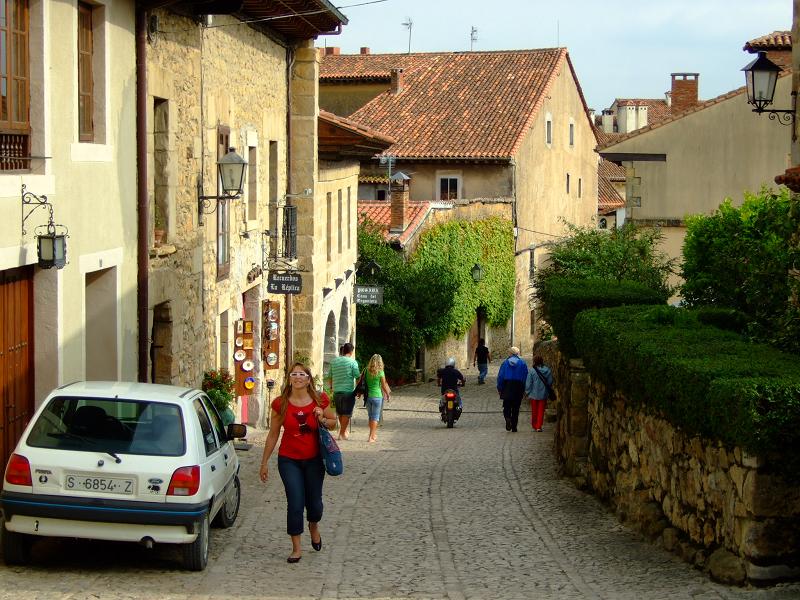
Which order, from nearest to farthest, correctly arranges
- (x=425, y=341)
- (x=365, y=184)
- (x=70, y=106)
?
1. (x=70, y=106)
2. (x=425, y=341)
3. (x=365, y=184)

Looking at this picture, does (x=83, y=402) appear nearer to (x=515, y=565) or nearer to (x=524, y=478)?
(x=515, y=565)

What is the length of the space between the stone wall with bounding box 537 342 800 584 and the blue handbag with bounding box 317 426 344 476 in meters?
2.61

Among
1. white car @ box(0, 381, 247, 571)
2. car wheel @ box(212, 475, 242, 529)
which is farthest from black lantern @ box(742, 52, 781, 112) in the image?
white car @ box(0, 381, 247, 571)

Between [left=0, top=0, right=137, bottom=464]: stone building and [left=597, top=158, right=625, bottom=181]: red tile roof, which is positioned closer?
[left=0, top=0, right=137, bottom=464]: stone building

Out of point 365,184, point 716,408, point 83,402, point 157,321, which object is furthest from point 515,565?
point 365,184

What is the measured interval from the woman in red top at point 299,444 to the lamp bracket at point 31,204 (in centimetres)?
262

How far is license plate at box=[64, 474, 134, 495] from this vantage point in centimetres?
833

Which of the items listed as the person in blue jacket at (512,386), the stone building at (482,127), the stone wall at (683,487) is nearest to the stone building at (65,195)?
the stone wall at (683,487)

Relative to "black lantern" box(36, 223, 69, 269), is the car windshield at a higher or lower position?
lower

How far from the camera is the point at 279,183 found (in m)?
21.9

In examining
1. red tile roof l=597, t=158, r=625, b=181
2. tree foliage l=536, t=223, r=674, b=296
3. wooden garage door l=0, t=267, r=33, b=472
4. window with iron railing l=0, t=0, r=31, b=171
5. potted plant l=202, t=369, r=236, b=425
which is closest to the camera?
window with iron railing l=0, t=0, r=31, b=171

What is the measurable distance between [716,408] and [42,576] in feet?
15.1

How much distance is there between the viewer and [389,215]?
35.9 meters

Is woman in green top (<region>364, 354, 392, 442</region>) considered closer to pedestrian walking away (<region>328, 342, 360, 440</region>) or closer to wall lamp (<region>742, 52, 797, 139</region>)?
pedestrian walking away (<region>328, 342, 360, 440</region>)
